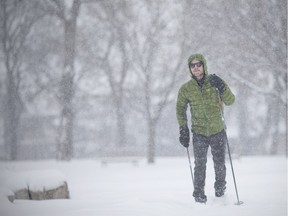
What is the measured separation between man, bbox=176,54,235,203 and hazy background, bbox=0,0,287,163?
20.2ft

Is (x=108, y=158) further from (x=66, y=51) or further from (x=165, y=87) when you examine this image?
(x=66, y=51)

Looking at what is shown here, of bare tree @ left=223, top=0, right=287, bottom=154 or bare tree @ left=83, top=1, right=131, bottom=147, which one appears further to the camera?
bare tree @ left=83, top=1, right=131, bottom=147

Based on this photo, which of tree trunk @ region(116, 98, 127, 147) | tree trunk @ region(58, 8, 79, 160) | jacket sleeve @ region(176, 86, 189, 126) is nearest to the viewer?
jacket sleeve @ region(176, 86, 189, 126)

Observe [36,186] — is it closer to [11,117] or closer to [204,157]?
[204,157]

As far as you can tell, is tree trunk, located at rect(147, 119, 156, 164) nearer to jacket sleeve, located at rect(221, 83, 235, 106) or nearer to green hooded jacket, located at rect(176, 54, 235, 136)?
green hooded jacket, located at rect(176, 54, 235, 136)

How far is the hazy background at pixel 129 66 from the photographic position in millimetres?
12125

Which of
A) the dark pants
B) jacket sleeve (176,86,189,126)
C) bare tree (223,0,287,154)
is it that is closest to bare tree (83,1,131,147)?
bare tree (223,0,287,154)

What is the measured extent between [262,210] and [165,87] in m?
10.7

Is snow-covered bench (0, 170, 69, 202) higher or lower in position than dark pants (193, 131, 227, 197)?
lower

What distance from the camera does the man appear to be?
557 cm

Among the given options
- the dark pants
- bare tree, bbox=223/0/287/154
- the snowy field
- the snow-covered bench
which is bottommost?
the snowy field

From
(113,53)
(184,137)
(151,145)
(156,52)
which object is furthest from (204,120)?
(113,53)

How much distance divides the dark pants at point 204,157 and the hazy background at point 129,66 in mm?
6290

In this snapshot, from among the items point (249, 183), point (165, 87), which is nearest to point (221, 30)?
point (165, 87)
